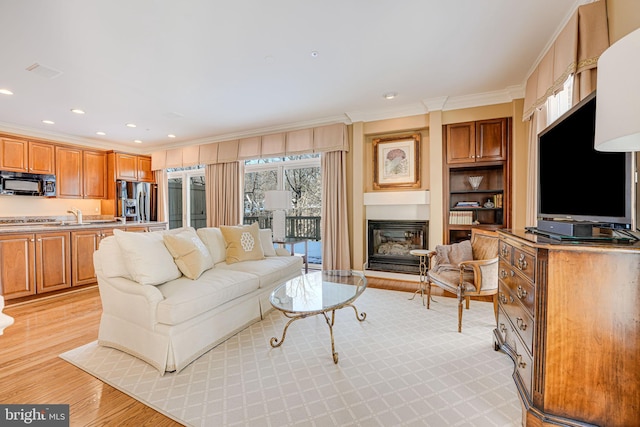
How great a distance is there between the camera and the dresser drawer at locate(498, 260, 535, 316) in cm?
138

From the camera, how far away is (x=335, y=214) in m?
4.57

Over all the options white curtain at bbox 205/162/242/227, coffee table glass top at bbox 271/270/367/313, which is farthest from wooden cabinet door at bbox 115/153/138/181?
coffee table glass top at bbox 271/270/367/313

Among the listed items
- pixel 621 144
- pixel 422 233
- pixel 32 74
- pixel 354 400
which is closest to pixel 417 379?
pixel 354 400

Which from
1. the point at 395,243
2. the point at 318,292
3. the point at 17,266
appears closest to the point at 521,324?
the point at 318,292

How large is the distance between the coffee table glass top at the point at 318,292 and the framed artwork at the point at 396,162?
6.46 ft

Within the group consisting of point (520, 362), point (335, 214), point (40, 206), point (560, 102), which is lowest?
point (520, 362)

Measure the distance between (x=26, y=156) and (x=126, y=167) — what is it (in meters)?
1.52

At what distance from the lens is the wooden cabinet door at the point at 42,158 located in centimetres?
471

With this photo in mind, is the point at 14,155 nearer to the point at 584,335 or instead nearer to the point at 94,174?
the point at 94,174

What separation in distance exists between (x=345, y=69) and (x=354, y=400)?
9.93 feet

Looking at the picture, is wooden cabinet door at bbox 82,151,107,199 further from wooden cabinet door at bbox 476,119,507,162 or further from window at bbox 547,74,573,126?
window at bbox 547,74,573,126

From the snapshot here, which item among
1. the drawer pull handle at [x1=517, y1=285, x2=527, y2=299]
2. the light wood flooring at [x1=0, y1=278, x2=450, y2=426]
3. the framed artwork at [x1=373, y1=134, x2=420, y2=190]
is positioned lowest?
the light wood flooring at [x1=0, y1=278, x2=450, y2=426]

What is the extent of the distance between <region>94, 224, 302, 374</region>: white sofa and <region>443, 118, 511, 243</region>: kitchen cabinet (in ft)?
9.98

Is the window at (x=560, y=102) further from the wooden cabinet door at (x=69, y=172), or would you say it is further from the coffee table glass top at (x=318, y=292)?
the wooden cabinet door at (x=69, y=172)
